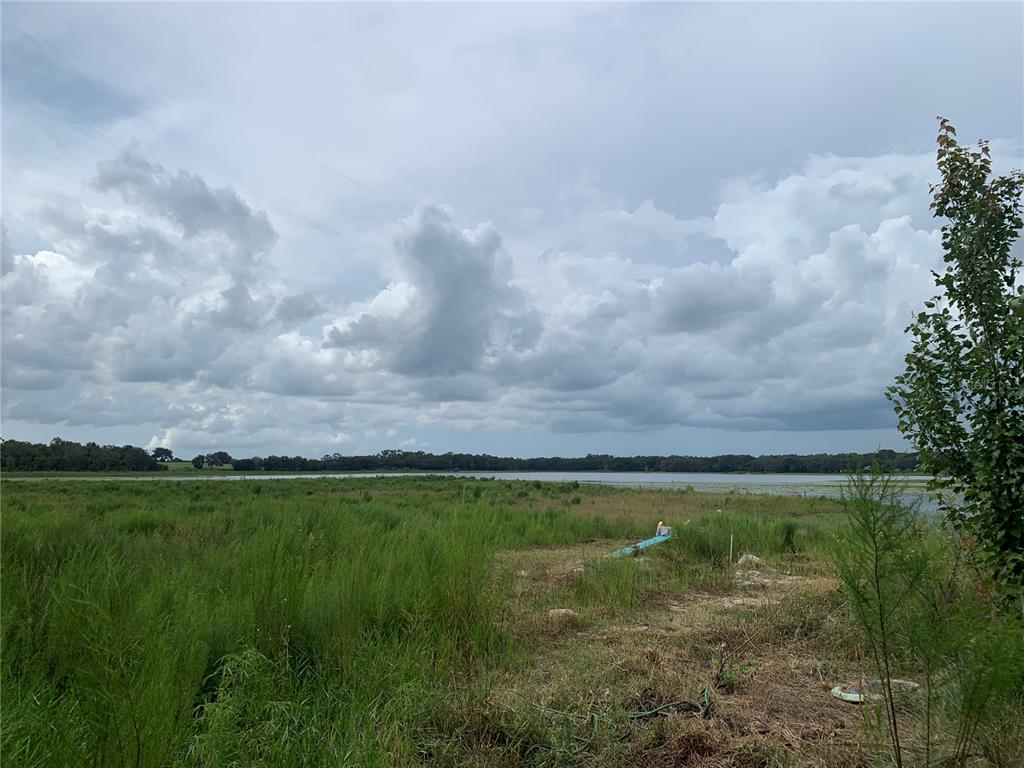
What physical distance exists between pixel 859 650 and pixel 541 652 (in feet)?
9.01

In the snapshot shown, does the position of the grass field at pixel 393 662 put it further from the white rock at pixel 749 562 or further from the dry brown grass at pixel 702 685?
the white rock at pixel 749 562

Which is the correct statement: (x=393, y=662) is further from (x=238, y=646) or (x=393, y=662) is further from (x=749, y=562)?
(x=749, y=562)

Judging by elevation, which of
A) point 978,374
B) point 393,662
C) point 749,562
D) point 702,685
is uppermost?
point 978,374

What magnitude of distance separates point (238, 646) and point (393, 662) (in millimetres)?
1253

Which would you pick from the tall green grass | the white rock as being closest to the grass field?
the tall green grass

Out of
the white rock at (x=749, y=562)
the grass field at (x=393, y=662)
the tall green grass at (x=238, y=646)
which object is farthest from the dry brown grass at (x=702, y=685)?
the white rock at (x=749, y=562)

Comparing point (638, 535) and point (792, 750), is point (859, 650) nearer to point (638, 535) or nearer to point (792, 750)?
point (792, 750)

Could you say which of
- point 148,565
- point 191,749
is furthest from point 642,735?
point 148,565

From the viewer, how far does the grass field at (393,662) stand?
3.12 m

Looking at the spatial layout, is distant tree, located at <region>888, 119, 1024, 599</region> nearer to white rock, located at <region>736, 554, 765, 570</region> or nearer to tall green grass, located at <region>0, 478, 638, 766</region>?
tall green grass, located at <region>0, 478, 638, 766</region>

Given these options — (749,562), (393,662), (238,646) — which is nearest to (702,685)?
(393,662)

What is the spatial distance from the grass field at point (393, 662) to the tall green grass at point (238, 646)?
19 mm

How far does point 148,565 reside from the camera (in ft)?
21.7

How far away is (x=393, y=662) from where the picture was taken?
4520 mm
